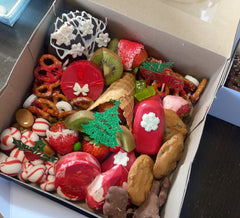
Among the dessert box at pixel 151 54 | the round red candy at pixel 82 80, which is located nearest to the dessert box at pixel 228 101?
the dessert box at pixel 151 54

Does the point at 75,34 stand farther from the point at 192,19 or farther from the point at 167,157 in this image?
the point at 167,157

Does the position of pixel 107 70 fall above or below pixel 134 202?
above

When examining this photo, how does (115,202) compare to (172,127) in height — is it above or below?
below

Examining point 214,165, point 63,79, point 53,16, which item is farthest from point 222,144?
point 53,16

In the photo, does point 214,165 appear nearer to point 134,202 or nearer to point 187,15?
point 134,202

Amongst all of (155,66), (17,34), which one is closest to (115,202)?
(155,66)

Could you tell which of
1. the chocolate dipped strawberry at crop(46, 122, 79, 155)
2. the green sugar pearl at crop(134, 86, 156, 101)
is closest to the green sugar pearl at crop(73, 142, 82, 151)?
the chocolate dipped strawberry at crop(46, 122, 79, 155)
